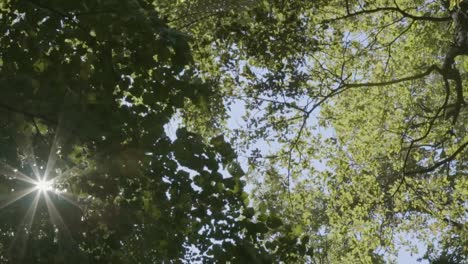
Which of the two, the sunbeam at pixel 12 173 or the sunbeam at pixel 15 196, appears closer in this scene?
the sunbeam at pixel 15 196

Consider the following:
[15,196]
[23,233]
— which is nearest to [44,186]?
[15,196]

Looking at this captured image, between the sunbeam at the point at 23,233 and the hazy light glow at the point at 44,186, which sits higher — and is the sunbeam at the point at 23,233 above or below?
below

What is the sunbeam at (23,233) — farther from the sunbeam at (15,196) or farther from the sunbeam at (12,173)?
the sunbeam at (12,173)

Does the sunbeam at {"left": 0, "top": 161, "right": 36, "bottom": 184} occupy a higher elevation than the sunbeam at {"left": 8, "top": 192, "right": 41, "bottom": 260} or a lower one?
higher

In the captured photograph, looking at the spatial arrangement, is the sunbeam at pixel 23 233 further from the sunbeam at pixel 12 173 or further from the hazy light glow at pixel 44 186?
the sunbeam at pixel 12 173

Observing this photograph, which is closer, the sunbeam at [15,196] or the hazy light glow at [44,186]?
the sunbeam at [15,196]

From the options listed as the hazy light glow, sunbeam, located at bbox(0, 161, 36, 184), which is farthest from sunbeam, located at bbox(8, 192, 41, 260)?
sunbeam, located at bbox(0, 161, 36, 184)

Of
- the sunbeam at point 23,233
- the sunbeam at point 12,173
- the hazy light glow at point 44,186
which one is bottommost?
the sunbeam at point 23,233

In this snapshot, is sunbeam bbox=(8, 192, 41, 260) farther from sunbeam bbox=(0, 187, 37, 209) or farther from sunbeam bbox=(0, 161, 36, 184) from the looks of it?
sunbeam bbox=(0, 161, 36, 184)

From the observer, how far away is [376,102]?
14164mm

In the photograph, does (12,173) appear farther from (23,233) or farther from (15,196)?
(23,233)

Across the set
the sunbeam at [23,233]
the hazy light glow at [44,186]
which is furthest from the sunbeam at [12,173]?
the sunbeam at [23,233]

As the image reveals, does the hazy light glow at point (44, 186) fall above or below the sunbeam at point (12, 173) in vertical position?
below

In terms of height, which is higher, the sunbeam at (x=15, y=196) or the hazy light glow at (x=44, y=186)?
the hazy light glow at (x=44, y=186)
